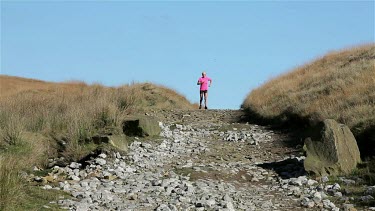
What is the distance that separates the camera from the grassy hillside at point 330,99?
46.5ft

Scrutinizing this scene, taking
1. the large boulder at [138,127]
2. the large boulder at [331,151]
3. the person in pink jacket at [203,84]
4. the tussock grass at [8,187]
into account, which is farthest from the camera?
the person in pink jacket at [203,84]

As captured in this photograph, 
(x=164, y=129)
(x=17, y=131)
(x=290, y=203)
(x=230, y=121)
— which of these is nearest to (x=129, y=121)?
(x=164, y=129)

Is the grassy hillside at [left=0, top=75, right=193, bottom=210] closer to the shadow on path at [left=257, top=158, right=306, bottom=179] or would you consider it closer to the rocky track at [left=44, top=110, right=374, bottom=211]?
the rocky track at [left=44, top=110, right=374, bottom=211]

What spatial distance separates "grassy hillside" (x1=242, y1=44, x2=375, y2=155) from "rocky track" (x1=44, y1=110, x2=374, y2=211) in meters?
1.71

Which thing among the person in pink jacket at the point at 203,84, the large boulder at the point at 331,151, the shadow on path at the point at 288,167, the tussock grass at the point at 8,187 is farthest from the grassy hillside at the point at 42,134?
the person in pink jacket at the point at 203,84

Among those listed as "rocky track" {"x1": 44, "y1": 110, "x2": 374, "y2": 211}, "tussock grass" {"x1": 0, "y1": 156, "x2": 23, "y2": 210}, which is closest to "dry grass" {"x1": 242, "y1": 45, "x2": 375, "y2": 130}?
"rocky track" {"x1": 44, "y1": 110, "x2": 374, "y2": 211}

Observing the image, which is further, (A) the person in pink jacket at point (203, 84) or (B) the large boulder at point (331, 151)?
(A) the person in pink jacket at point (203, 84)

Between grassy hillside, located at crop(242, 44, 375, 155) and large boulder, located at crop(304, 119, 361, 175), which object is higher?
grassy hillside, located at crop(242, 44, 375, 155)

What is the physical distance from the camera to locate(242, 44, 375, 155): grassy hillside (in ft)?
46.5

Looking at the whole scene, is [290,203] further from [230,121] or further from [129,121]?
[230,121]

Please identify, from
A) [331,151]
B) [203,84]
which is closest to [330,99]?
[331,151]

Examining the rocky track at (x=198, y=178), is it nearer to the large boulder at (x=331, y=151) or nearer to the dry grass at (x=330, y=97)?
the large boulder at (x=331, y=151)

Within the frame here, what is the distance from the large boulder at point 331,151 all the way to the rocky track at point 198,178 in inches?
17.0

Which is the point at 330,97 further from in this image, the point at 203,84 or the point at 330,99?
the point at 203,84
